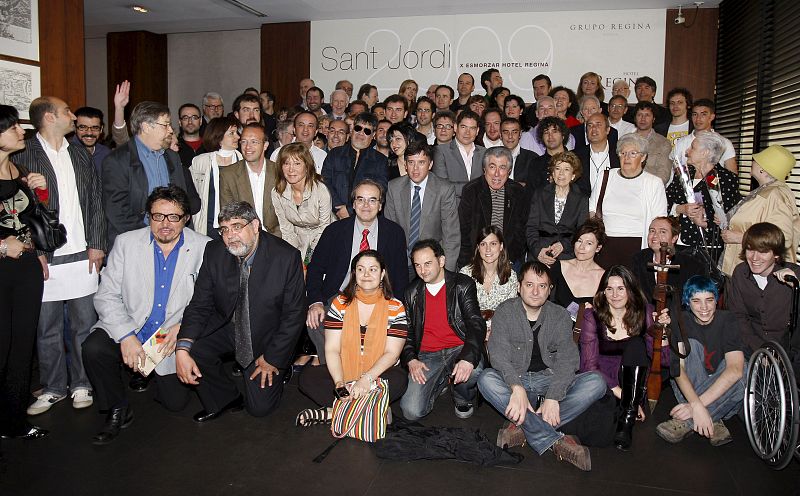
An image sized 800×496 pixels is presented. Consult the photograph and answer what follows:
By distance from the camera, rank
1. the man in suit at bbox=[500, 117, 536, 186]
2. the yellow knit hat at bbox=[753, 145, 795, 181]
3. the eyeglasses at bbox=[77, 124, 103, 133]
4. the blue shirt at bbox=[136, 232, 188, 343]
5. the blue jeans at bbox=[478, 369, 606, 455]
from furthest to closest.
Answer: the man in suit at bbox=[500, 117, 536, 186], the eyeglasses at bbox=[77, 124, 103, 133], the yellow knit hat at bbox=[753, 145, 795, 181], the blue shirt at bbox=[136, 232, 188, 343], the blue jeans at bbox=[478, 369, 606, 455]

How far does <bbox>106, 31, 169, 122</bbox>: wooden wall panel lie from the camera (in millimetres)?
11180

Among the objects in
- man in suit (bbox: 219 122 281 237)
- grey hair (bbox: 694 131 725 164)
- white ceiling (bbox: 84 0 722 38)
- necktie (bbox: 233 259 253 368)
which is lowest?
necktie (bbox: 233 259 253 368)

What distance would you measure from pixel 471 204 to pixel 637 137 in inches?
52.3

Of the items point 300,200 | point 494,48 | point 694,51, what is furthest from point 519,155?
point 694,51

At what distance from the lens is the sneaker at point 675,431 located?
3.51 metres

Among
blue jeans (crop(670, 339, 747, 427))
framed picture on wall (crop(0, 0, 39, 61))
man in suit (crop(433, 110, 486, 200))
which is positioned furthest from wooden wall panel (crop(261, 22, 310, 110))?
blue jeans (crop(670, 339, 747, 427))

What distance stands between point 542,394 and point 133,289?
8.25ft

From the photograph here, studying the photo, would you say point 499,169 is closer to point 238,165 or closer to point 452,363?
point 452,363

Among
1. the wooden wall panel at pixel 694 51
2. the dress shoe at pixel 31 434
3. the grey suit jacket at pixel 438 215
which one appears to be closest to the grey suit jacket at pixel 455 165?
the grey suit jacket at pixel 438 215

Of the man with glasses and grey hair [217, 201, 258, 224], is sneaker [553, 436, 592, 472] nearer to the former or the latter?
grey hair [217, 201, 258, 224]

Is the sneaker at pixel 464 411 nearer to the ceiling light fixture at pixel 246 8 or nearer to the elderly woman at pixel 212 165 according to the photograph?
the elderly woman at pixel 212 165

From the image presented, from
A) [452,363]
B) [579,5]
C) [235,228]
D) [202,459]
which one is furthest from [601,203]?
[579,5]

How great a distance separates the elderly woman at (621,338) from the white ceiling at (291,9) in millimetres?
5883

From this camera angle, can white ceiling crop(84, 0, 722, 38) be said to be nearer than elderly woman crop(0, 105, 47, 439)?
No
